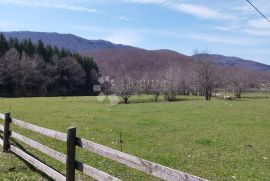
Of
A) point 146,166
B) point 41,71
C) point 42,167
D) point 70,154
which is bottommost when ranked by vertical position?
point 42,167

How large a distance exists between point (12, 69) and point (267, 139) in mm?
94523

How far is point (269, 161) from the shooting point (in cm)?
1496

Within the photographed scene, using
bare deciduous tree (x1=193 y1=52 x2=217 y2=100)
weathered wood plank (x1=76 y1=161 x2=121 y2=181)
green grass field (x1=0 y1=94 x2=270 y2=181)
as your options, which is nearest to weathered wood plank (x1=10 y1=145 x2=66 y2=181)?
green grass field (x1=0 y1=94 x2=270 y2=181)

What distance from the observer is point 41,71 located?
120 metres

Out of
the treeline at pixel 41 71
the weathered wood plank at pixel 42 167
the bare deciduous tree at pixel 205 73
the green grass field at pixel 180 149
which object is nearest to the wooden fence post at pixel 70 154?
the weathered wood plank at pixel 42 167

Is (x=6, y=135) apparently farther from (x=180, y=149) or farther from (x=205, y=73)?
(x=205, y=73)

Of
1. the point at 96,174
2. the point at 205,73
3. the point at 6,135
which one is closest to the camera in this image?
the point at 96,174

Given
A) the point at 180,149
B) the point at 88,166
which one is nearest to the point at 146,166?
the point at 88,166

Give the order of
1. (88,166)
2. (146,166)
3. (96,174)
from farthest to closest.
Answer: (88,166)
(96,174)
(146,166)

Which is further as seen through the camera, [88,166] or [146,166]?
[88,166]

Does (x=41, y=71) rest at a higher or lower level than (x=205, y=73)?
higher

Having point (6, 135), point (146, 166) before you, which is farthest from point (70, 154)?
point (6, 135)

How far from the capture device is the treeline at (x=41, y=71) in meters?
107

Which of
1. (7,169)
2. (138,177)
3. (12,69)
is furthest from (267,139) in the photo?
(12,69)
